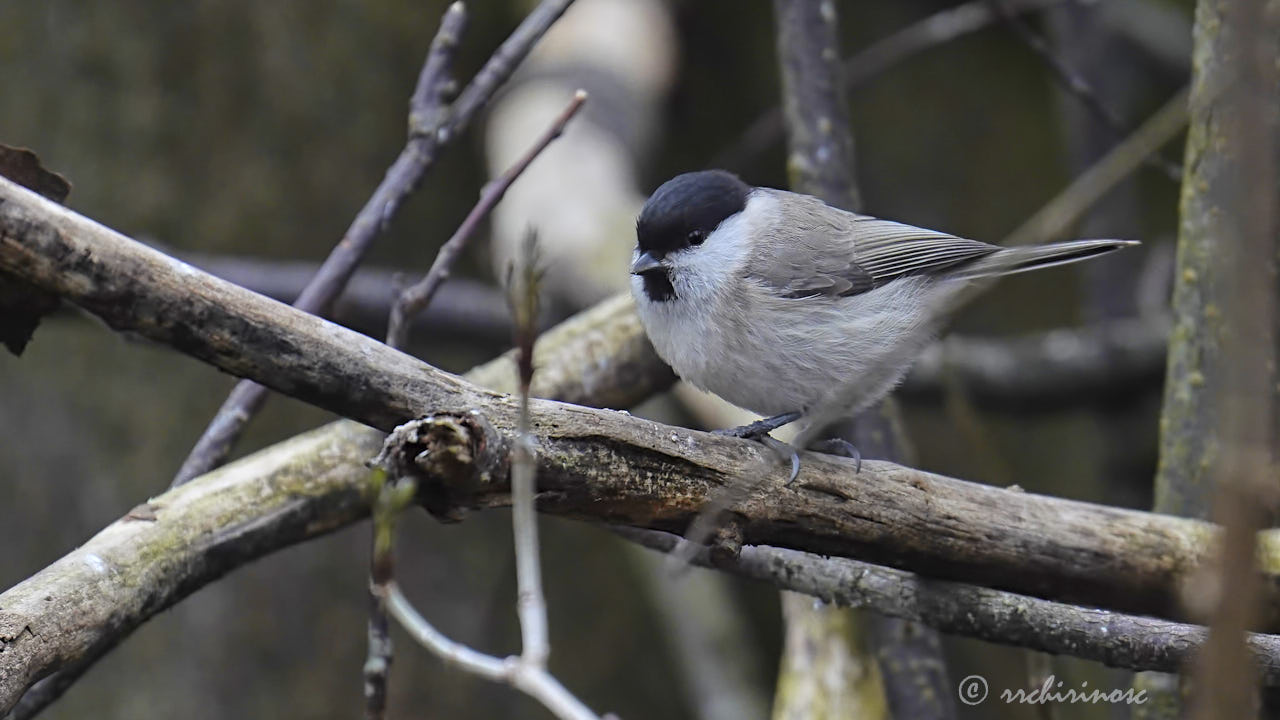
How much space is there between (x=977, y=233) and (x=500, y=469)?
5.06 meters

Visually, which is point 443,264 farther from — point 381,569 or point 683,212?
point 381,569

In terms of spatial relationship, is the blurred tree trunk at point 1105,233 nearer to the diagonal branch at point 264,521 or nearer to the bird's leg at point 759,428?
the bird's leg at point 759,428

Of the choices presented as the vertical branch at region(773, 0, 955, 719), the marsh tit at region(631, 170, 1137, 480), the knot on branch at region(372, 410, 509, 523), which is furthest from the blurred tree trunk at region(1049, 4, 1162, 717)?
the knot on branch at region(372, 410, 509, 523)

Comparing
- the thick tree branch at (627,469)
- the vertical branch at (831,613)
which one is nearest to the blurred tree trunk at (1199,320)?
the thick tree branch at (627,469)

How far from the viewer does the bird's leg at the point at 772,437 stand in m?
2.17

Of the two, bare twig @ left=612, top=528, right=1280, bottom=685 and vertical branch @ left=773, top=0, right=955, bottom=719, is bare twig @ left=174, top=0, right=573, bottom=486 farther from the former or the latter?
vertical branch @ left=773, top=0, right=955, bottom=719

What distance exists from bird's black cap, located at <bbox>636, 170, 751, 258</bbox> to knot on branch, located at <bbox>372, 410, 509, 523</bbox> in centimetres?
133

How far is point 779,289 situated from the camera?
9.88ft

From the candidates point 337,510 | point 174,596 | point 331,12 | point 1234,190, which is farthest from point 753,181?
point 1234,190

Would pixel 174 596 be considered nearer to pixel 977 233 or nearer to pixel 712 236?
pixel 712 236

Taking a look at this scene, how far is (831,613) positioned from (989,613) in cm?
91

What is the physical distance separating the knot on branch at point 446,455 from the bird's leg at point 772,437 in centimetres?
61

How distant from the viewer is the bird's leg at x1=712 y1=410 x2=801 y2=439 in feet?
8.20

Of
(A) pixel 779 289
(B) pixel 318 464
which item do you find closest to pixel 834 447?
(A) pixel 779 289
